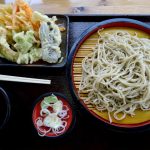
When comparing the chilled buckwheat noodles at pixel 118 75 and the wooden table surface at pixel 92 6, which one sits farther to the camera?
the wooden table surface at pixel 92 6

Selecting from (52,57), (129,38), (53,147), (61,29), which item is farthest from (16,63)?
(129,38)

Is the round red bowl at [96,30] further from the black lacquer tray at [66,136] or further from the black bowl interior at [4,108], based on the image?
the black bowl interior at [4,108]

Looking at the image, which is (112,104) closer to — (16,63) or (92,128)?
(92,128)

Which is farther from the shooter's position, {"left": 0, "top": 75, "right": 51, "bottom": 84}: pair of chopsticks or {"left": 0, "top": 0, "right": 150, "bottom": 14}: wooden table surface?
{"left": 0, "top": 0, "right": 150, "bottom": 14}: wooden table surface

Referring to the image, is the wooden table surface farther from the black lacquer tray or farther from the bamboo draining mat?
the black lacquer tray

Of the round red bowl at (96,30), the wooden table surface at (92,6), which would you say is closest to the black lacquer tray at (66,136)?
the round red bowl at (96,30)

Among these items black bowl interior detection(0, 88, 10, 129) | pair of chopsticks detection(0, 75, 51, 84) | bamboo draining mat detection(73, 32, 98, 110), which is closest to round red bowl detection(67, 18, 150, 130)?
bamboo draining mat detection(73, 32, 98, 110)

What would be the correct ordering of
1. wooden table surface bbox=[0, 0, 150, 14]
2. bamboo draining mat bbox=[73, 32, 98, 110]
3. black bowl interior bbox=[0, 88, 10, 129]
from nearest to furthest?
1. black bowl interior bbox=[0, 88, 10, 129]
2. bamboo draining mat bbox=[73, 32, 98, 110]
3. wooden table surface bbox=[0, 0, 150, 14]
